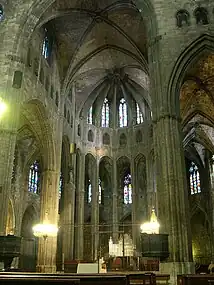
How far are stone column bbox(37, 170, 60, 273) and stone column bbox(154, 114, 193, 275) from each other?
10.7m

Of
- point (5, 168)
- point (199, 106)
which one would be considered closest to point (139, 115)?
point (199, 106)

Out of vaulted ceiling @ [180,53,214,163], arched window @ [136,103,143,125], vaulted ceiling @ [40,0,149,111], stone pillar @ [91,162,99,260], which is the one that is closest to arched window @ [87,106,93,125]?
vaulted ceiling @ [40,0,149,111]

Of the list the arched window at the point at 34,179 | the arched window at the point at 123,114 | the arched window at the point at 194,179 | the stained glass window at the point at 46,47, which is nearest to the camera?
the stained glass window at the point at 46,47

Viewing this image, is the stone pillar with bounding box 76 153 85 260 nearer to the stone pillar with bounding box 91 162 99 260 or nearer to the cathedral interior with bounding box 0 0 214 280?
the cathedral interior with bounding box 0 0 214 280

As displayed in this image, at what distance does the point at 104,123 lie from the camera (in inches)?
1394

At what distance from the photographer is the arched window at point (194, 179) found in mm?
38031

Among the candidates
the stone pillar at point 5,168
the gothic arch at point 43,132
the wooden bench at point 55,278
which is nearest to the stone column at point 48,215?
the gothic arch at point 43,132

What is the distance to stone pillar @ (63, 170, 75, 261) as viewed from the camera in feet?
88.9

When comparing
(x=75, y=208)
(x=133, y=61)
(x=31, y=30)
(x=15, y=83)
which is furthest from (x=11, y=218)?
(x=133, y=61)

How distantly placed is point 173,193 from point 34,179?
21716 millimetres

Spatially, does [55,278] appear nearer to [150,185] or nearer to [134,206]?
[150,185]

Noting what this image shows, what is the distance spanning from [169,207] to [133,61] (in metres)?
19.5

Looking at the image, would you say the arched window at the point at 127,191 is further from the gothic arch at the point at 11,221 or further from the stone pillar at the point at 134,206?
the gothic arch at the point at 11,221

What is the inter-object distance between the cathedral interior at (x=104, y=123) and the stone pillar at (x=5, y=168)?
0.18 ft
